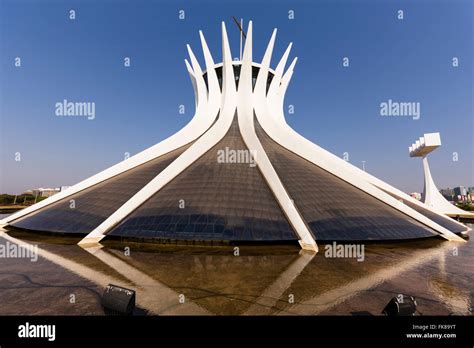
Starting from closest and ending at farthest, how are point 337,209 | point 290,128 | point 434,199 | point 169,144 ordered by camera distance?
1. point 337,209
2. point 169,144
3. point 290,128
4. point 434,199

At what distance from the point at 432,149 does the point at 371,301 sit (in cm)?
4057

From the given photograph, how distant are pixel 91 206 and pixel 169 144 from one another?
10366 millimetres

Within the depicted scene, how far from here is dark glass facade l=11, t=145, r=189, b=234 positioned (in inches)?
629

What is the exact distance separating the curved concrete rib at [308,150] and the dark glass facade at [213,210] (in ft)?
A: 21.8

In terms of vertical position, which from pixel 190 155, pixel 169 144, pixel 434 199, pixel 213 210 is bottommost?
pixel 434 199

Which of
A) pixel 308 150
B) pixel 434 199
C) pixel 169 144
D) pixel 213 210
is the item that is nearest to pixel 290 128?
pixel 308 150

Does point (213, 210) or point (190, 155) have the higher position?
point (190, 155)

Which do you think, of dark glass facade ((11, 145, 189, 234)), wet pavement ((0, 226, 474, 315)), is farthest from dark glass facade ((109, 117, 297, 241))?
dark glass facade ((11, 145, 189, 234))

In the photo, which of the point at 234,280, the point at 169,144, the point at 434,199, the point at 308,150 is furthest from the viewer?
the point at 434,199

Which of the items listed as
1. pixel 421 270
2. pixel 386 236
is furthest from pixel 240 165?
pixel 421 270

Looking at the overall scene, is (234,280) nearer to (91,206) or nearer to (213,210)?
(213,210)

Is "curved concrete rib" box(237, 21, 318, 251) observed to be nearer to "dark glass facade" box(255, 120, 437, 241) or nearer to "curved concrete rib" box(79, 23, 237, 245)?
"dark glass facade" box(255, 120, 437, 241)

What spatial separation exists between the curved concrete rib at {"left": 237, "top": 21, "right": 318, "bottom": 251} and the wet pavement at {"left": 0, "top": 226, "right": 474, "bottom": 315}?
1127 mm

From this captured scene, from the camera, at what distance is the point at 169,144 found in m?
24.9
